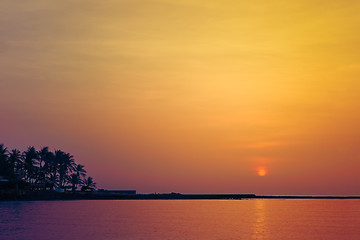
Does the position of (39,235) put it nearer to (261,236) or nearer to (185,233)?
(185,233)

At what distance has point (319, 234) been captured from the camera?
84.5 meters

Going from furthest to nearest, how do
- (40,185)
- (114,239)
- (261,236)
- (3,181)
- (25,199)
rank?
(40,185), (25,199), (3,181), (261,236), (114,239)

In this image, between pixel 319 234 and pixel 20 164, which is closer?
pixel 319 234

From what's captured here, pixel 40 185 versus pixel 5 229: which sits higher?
pixel 40 185

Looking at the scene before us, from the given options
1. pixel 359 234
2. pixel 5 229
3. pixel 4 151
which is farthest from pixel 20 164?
pixel 359 234

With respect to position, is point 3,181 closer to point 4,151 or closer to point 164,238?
point 4,151

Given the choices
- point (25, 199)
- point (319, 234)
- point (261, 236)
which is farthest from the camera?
point (25, 199)

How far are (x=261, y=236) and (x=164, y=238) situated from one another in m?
17.1

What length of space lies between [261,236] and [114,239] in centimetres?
2490

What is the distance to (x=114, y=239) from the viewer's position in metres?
69.9

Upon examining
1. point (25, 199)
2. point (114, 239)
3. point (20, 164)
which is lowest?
point (114, 239)

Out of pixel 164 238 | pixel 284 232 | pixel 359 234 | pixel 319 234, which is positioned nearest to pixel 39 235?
pixel 164 238

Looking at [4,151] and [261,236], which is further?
[4,151]

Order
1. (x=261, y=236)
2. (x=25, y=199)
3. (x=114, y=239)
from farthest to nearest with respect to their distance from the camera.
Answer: (x=25, y=199)
(x=261, y=236)
(x=114, y=239)
